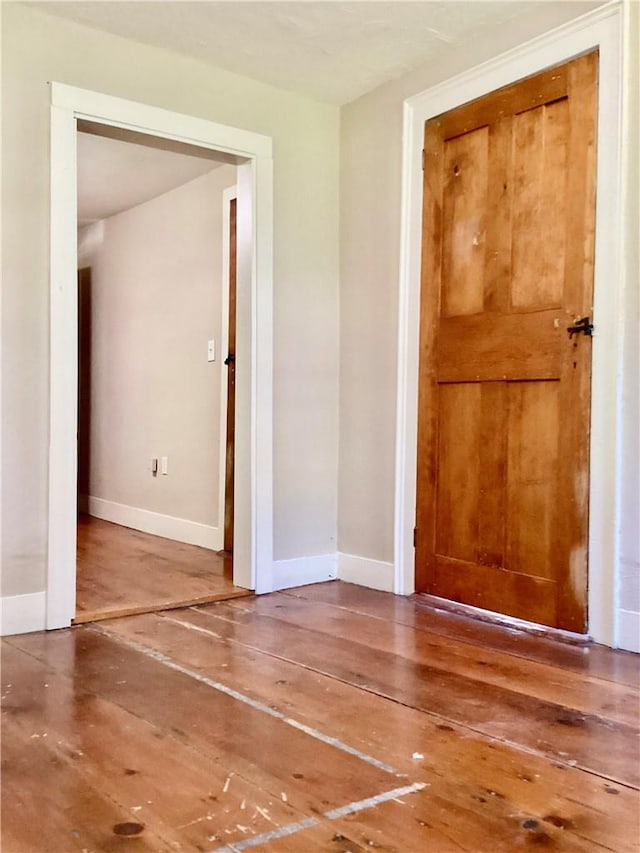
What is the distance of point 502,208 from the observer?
2.74 m

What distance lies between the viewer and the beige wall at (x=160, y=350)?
4242 millimetres

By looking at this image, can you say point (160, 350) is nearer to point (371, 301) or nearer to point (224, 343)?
point (224, 343)

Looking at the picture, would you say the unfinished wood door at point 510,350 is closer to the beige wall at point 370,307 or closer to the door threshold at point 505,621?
the door threshold at point 505,621

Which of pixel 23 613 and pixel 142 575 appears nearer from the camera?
pixel 23 613

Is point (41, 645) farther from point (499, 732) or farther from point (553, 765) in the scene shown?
point (553, 765)

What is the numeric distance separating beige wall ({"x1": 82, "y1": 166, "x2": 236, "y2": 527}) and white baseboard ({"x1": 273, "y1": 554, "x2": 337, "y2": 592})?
95cm

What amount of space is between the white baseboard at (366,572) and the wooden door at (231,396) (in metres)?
0.81

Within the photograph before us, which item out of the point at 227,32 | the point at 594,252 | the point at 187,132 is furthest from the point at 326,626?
the point at 227,32

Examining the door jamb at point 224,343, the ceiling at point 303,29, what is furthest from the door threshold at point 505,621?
the ceiling at point 303,29

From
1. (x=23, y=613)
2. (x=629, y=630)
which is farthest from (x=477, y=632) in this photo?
(x=23, y=613)

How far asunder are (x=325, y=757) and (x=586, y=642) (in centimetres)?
120

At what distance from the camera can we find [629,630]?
2.32m

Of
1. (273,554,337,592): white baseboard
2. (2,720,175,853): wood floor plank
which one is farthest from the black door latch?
(2,720,175,853): wood floor plank

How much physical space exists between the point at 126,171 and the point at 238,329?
66.2 inches
